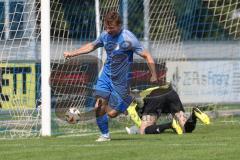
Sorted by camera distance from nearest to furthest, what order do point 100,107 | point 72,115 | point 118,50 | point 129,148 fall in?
point 129,148
point 100,107
point 118,50
point 72,115

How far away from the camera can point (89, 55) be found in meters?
18.3

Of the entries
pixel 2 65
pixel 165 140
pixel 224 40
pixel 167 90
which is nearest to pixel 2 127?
pixel 2 65

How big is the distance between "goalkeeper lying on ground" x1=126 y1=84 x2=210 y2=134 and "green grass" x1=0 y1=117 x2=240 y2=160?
1.45 meters

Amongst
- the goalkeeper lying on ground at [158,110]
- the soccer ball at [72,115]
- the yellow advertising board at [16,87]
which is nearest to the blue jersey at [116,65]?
the soccer ball at [72,115]

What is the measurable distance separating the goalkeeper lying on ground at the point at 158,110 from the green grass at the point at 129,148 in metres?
1.45

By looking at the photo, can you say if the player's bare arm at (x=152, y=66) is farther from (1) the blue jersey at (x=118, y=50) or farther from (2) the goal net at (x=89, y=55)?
(2) the goal net at (x=89, y=55)

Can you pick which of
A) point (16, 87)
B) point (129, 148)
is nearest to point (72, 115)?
point (129, 148)

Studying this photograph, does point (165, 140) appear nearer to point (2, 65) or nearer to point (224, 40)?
point (2, 65)

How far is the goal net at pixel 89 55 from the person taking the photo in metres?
16.1

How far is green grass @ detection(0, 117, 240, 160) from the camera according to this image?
35.9 ft

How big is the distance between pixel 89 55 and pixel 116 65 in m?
4.78

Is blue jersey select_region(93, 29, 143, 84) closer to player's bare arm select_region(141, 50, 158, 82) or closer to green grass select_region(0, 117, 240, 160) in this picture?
player's bare arm select_region(141, 50, 158, 82)

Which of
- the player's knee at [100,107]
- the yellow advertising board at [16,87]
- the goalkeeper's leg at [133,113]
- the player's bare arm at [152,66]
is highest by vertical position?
the player's bare arm at [152,66]

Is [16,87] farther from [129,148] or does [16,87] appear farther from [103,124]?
[129,148]
